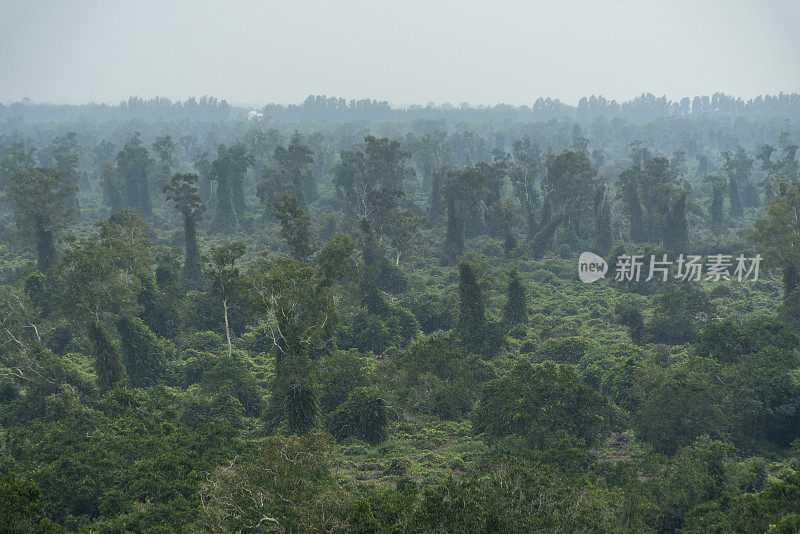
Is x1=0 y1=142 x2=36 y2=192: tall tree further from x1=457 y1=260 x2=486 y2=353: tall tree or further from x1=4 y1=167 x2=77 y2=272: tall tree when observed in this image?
→ x1=457 y1=260 x2=486 y2=353: tall tree

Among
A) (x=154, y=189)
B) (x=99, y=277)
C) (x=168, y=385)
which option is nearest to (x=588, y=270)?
(x=168, y=385)

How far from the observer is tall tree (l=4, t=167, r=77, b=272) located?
38188 millimetres

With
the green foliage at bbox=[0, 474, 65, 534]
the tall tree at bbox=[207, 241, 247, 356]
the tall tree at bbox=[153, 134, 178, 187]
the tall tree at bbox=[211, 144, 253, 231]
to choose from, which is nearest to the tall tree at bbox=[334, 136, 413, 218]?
the tall tree at bbox=[211, 144, 253, 231]

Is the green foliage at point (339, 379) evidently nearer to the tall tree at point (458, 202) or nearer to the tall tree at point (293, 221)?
the tall tree at point (293, 221)

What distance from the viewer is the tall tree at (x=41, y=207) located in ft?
125

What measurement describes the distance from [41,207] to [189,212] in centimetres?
1045

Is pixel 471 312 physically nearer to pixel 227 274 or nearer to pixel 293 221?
pixel 293 221

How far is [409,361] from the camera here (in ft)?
84.8

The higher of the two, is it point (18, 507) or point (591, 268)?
point (18, 507)

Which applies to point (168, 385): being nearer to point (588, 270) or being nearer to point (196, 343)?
point (196, 343)

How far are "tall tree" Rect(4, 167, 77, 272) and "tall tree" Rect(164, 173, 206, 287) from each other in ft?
26.1

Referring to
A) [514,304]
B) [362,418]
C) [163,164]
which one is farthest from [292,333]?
[163,164]

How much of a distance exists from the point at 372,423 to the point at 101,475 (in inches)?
394

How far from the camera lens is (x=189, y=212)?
39500 mm
